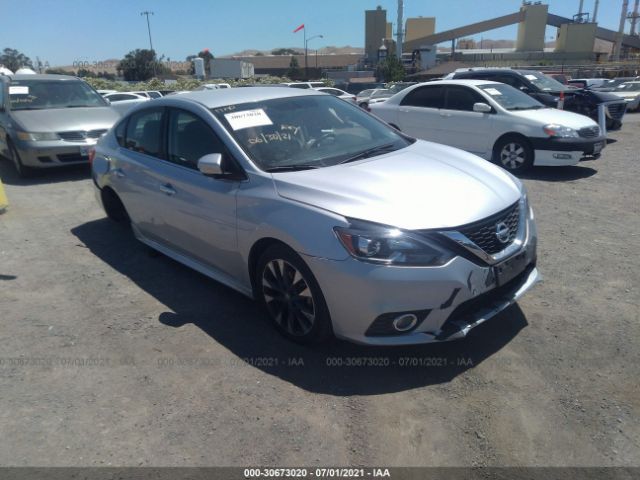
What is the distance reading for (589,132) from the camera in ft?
26.4

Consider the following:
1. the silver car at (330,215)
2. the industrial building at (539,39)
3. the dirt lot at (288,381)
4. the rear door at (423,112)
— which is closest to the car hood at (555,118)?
the rear door at (423,112)

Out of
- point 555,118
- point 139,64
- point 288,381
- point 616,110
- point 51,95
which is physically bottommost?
point 288,381

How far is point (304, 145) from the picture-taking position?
3789mm

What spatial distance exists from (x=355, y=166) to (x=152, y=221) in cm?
214

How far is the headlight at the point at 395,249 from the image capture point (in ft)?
9.16

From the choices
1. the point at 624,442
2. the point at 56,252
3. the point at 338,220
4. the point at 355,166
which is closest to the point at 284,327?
the point at 338,220

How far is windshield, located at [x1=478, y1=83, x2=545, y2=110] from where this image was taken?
850 centimetres

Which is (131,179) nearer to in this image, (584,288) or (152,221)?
(152,221)

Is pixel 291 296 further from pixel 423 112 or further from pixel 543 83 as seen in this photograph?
pixel 543 83

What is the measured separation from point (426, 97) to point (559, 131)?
2.54 metres

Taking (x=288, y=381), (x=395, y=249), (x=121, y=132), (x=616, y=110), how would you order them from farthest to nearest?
(x=616, y=110)
(x=121, y=132)
(x=288, y=381)
(x=395, y=249)

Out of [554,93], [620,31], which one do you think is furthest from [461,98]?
[620,31]

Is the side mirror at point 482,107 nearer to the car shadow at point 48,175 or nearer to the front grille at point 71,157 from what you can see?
the front grille at point 71,157

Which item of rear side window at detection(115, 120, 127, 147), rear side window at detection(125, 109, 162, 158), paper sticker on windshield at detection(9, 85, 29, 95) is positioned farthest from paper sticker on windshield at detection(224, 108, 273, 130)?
paper sticker on windshield at detection(9, 85, 29, 95)
